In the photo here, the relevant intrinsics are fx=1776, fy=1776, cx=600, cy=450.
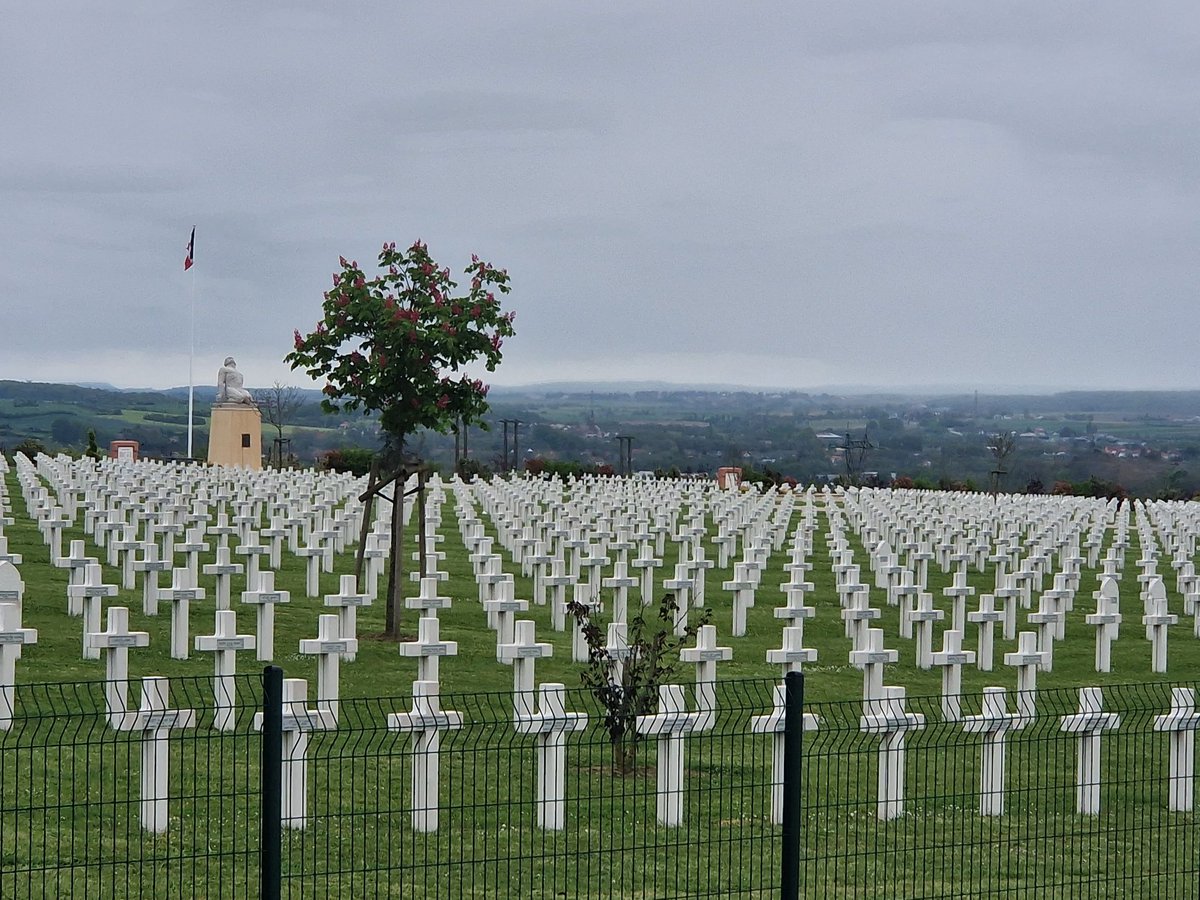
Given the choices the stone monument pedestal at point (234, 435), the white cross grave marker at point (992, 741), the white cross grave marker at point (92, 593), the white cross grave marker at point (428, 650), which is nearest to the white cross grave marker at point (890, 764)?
the white cross grave marker at point (992, 741)

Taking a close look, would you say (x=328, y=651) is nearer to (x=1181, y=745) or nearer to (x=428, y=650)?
(x=428, y=650)

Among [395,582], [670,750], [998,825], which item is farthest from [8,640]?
[395,582]

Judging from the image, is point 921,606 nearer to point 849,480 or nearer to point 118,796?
point 118,796

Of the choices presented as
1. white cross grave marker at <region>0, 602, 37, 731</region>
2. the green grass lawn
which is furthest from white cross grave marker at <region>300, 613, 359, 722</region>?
white cross grave marker at <region>0, 602, 37, 731</region>

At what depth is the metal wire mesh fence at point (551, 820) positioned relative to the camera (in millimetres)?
7734

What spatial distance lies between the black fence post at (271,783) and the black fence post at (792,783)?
74.8 inches

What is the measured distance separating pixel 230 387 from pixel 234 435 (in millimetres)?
1505

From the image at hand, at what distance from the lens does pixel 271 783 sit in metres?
6.29

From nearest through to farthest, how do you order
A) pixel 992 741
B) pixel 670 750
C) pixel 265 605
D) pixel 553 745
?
pixel 553 745, pixel 670 750, pixel 992 741, pixel 265 605

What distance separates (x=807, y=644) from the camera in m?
18.0

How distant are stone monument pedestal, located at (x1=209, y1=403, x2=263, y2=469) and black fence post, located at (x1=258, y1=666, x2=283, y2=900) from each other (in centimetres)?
4350

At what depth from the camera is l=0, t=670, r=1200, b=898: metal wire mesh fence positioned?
25.4 feet

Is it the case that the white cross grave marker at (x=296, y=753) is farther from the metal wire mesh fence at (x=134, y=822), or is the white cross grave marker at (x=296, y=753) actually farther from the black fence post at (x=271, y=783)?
the black fence post at (x=271, y=783)

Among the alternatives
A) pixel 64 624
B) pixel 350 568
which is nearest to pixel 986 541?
pixel 350 568
